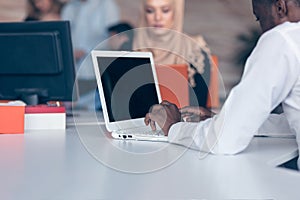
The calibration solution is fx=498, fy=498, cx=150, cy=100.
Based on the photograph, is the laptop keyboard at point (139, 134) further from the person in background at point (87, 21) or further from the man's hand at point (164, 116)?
the person in background at point (87, 21)

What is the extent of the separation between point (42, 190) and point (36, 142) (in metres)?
0.62

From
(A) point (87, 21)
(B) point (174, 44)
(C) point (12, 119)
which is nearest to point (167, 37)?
(B) point (174, 44)

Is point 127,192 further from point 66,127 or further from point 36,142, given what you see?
point 66,127

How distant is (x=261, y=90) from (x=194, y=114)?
1.50 ft

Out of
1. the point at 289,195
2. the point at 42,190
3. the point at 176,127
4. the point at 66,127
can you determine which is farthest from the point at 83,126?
the point at 289,195

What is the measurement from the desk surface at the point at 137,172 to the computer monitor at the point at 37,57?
444 millimetres

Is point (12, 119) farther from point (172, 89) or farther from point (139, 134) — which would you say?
point (172, 89)

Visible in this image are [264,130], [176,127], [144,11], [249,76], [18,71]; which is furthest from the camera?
[144,11]

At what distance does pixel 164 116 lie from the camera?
1536mm

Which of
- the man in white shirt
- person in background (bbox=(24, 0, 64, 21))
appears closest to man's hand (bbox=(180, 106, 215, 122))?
the man in white shirt

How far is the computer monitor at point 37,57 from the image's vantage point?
1.89m

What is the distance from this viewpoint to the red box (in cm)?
167

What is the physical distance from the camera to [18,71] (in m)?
1.90

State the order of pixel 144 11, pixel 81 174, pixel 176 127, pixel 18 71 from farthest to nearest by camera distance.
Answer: pixel 144 11 → pixel 18 71 → pixel 176 127 → pixel 81 174
